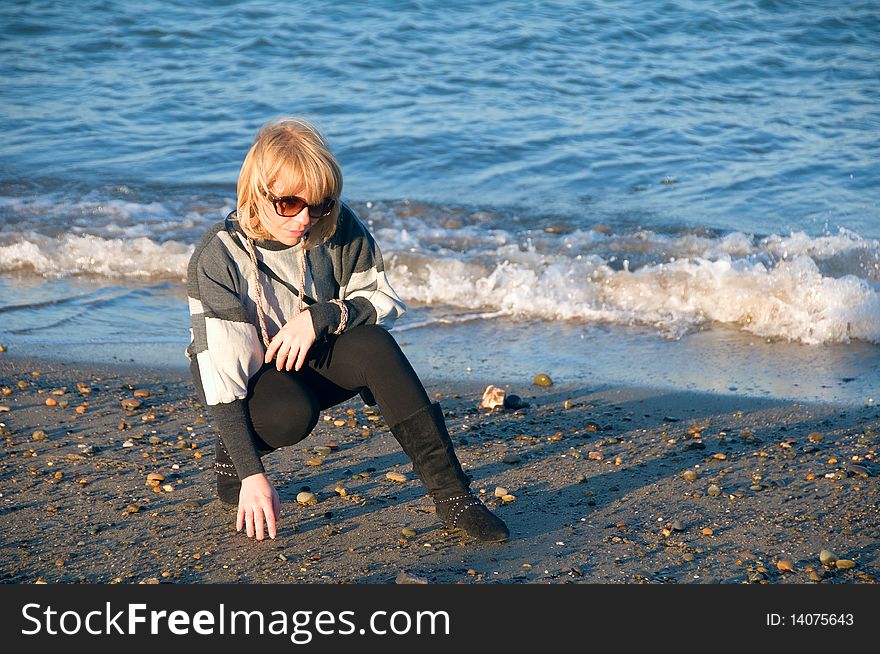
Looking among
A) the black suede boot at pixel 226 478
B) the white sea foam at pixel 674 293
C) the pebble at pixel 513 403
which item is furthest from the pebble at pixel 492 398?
the white sea foam at pixel 674 293

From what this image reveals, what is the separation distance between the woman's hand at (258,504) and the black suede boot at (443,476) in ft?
1.58

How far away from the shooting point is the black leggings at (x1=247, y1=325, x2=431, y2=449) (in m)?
3.32

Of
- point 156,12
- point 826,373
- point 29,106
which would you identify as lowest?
point 826,373

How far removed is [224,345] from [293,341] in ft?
0.78

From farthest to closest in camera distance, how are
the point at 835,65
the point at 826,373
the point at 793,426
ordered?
the point at 835,65 → the point at 826,373 → the point at 793,426

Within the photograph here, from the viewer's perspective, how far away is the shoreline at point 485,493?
322 cm

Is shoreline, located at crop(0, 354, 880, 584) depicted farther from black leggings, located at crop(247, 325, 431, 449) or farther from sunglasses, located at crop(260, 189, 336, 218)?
sunglasses, located at crop(260, 189, 336, 218)

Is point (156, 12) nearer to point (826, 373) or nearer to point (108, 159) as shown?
point (108, 159)

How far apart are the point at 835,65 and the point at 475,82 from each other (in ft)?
15.5

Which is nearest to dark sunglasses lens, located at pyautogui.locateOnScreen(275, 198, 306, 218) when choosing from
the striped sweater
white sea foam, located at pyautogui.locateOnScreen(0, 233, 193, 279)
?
the striped sweater

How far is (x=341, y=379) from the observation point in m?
3.47

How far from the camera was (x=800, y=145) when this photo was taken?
10461 mm

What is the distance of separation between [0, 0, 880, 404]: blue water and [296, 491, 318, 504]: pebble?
2.31 metres

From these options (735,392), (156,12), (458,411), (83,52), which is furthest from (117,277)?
(156,12)
